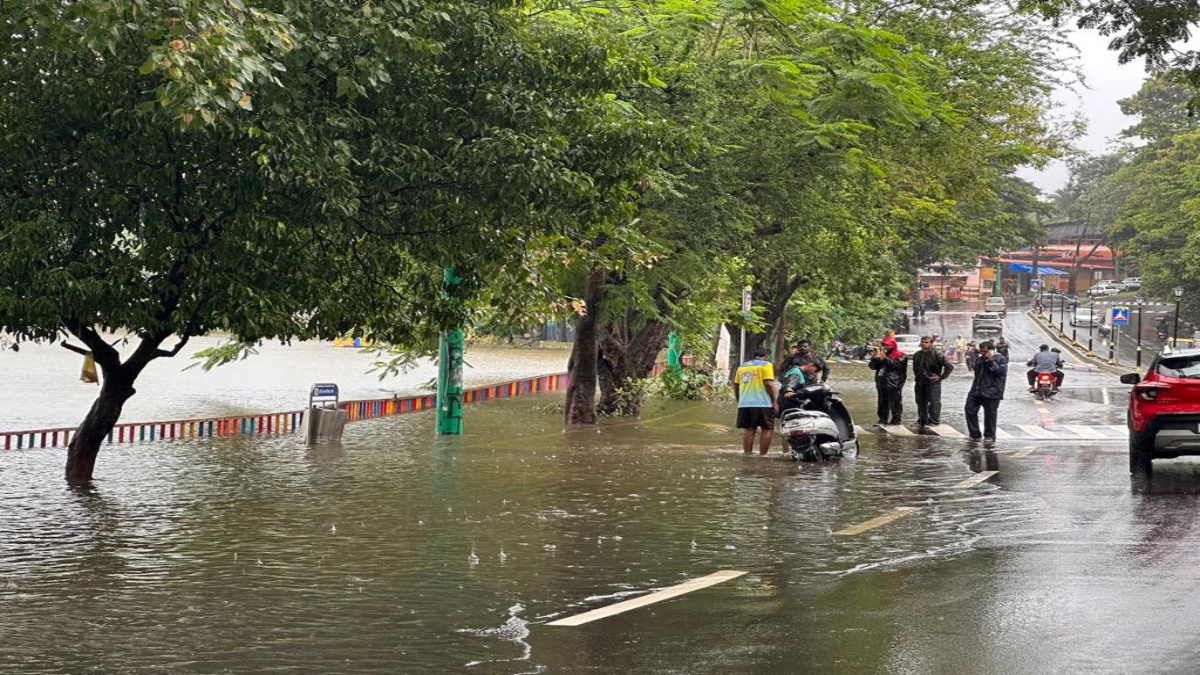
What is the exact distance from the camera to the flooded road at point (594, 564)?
309 inches

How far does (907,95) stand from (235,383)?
3896 cm

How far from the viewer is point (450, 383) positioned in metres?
25.7

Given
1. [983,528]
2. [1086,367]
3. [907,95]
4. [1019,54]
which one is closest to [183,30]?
[983,528]

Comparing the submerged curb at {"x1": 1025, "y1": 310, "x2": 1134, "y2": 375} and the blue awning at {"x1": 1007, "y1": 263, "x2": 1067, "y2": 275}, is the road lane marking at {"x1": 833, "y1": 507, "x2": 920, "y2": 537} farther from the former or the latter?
the blue awning at {"x1": 1007, "y1": 263, "x2": 1067, "y2": 275}

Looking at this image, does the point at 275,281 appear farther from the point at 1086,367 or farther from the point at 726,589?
the point at 1086,367

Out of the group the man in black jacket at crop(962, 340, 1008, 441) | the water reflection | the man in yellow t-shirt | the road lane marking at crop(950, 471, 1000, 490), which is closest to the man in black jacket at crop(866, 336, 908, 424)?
the man in black jacket at crop(962, 340, 1008, 441)

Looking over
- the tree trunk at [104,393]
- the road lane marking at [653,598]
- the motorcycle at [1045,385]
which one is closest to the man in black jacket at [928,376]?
the motorcycle at [1045,385]

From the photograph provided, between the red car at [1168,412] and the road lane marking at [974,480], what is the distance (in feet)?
5.52

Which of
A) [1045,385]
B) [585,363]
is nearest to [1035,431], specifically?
[585,363]

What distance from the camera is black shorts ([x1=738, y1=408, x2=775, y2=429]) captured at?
21047mm

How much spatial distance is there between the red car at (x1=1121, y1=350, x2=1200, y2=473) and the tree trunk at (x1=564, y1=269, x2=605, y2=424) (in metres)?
12.3

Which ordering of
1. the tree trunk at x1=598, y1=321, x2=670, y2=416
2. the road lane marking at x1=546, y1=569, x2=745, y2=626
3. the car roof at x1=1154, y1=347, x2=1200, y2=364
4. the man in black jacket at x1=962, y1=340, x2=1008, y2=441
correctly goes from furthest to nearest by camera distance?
the tree trunk at x1=598, y1=321, x2=670, y2=416, the man in black jacket at x1=962, y1=340, x2=1008, y2=441, the car roof at x1=1154, y1=347, x2=1200, y2=364, the road lane marking at x1=546, y1=569, x2=745, y2=626

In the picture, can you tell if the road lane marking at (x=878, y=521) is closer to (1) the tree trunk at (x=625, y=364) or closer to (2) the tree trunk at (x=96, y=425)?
(2) the tree trunk at (x=96, y=425)

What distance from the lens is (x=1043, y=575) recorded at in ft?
34.0
